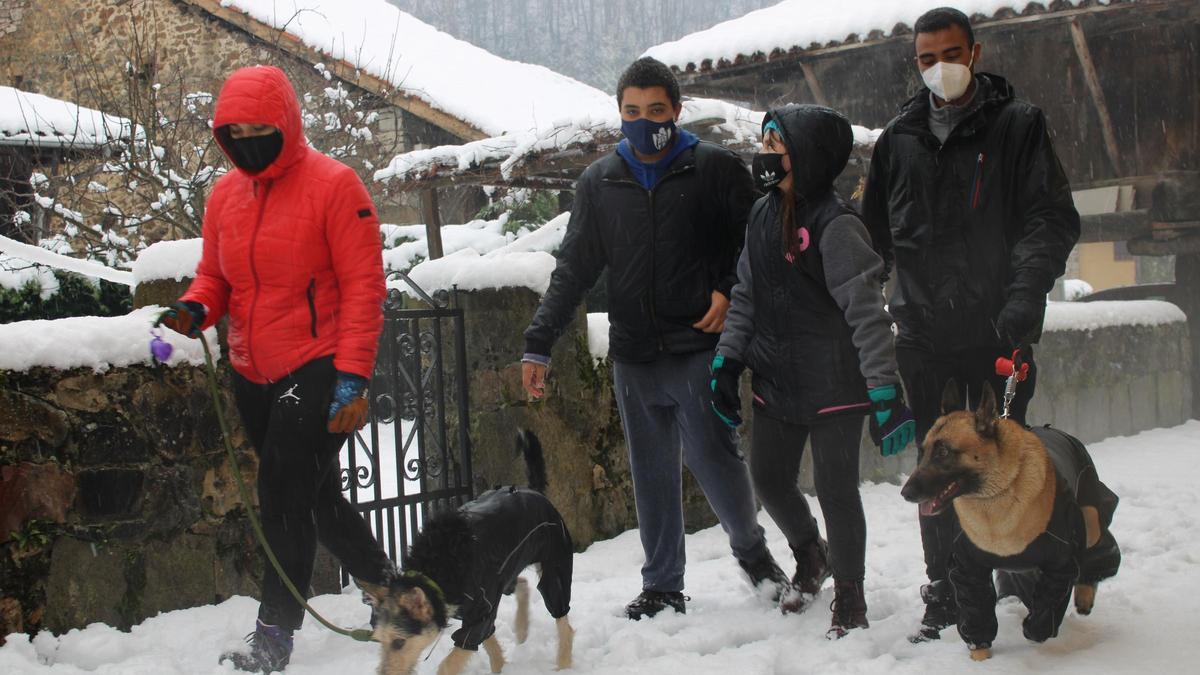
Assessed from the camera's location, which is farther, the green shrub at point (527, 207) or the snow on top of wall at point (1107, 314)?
the green shrub at point (527, 207)

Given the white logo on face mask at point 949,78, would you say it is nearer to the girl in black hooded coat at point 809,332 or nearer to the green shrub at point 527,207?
the girl in black hooded coat at point 809,332

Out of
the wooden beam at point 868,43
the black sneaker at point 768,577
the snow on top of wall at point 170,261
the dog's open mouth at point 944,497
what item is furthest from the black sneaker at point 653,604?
the wooden beam at point 868,43

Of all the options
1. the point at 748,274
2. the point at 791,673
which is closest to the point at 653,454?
the point at 748,274

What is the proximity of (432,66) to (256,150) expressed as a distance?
1420 cm

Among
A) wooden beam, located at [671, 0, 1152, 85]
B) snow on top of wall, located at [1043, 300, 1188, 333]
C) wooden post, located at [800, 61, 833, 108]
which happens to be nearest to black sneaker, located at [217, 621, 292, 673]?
snow on top of wall, located at [1043, 300, 1188, 333]

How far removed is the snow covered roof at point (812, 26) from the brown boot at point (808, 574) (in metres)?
6.84

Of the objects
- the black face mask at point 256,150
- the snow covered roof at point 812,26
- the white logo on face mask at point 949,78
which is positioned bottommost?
the black face mask at point 256,150

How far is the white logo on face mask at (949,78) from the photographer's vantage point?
3.55 meters

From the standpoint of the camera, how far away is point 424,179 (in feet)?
30.0

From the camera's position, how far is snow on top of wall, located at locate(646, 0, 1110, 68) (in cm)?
996

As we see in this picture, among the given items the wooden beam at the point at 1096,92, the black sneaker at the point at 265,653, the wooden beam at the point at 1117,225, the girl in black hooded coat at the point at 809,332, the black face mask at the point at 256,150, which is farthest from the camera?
the wooden beam at the point at 1117,225

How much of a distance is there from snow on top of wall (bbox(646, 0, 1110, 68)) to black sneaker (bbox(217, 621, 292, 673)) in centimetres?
812

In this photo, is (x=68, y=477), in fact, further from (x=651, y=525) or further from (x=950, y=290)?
(x=950, y=290)

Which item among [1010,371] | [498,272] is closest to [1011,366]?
[1010,371]
